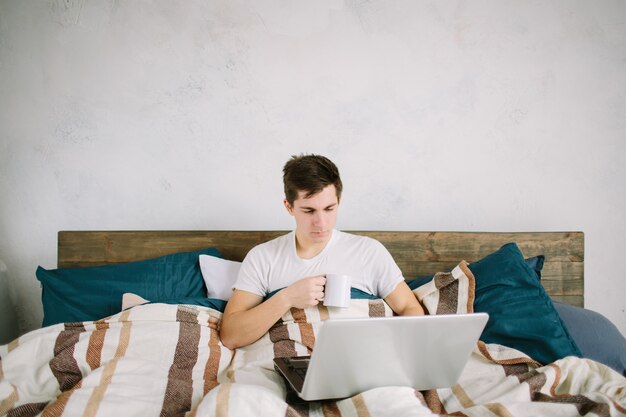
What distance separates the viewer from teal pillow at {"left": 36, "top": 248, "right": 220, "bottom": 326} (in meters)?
1.84

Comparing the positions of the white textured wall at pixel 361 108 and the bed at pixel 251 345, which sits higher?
the white textured wall at pixel 361 108

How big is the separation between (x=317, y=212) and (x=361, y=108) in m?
0.75

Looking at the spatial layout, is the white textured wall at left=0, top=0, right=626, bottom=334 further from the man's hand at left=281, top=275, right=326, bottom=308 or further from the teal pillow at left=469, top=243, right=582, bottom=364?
the man's hand at left=281, top=275, right=326, bottom=308

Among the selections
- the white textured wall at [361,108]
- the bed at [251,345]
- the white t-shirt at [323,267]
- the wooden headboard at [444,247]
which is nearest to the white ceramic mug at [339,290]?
the bed at [251,345]

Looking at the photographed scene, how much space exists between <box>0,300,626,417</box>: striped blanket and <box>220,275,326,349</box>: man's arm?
0.13 feet

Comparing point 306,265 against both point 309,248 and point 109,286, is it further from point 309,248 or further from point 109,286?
point 109,286

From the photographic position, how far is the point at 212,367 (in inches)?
59.1

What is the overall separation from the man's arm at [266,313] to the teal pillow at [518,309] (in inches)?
22.8

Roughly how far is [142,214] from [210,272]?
54 centimetres

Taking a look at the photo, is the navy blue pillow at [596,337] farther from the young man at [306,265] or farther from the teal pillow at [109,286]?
the teal pillow at [109,286]

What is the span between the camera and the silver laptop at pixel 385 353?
102cm

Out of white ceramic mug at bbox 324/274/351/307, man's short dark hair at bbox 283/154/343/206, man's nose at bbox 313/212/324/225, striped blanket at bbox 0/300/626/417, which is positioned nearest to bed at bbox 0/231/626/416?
striped blanket at bbox 0/300/626/417

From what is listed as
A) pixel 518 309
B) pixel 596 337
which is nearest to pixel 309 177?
pixel 518 309

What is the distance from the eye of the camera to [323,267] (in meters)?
1.74
